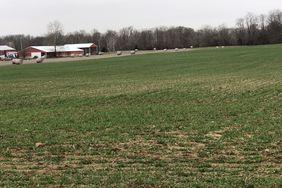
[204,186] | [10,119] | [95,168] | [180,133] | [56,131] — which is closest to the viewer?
[204,186]

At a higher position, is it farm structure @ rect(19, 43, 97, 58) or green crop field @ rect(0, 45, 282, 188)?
farm structure @ rect(19, 43, 97, 58)

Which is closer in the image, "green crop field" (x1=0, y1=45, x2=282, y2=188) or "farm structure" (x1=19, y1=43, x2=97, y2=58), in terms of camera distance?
"green crop field" (x1=0, y1=45, x2=282, y2=188)

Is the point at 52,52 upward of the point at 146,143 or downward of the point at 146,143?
upward

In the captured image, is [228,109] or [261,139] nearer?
[261,139]

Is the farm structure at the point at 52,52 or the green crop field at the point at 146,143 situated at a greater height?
the farm structure at the point at 52,52

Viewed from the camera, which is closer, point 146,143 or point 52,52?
point 146,143

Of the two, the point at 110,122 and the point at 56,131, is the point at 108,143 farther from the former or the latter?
the point at 110,122

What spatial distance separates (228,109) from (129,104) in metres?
5.31

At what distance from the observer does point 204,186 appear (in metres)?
7.74

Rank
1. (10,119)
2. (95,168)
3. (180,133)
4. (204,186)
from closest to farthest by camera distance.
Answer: (204,186), (95,168), (180,133), (10,119)

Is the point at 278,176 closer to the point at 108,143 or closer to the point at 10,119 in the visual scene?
the point at 108,143

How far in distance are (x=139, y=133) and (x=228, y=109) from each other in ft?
20.2

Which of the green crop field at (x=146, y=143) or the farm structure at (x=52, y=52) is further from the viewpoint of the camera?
the farm structure at (x=52, y=52)

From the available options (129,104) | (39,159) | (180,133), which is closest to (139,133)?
(180,133)
